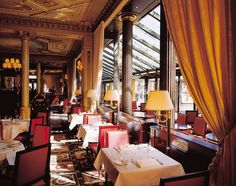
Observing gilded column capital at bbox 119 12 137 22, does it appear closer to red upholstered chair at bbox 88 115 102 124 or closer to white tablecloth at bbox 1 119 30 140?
red upholstered chair at bbox 88 115 102 124

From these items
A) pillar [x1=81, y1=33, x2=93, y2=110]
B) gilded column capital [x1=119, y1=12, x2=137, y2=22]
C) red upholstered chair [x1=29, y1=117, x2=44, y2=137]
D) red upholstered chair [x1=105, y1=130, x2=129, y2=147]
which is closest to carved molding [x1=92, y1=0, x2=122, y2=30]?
gilded column capital [x1=119, y1=12, x2=137, y2=22]

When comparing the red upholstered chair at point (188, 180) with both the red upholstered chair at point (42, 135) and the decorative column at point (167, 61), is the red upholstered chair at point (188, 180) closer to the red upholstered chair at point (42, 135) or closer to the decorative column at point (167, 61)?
the decorative column at point (167, 61)

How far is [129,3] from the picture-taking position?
17.2 feet

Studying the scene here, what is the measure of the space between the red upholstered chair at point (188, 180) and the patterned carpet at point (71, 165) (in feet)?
6.65

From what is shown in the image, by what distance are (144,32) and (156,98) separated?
21.7 ft

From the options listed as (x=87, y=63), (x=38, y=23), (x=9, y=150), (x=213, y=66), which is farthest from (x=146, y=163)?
(x=38, y=23)

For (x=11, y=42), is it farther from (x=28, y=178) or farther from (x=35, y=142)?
(x=28, y=178)

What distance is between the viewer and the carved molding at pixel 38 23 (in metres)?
7.35

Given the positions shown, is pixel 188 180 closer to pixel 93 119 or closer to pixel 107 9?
pixel 93 119

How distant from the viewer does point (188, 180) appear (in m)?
1.63

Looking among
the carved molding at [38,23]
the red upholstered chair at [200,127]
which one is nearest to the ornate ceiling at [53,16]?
the carved molding at [38,23]

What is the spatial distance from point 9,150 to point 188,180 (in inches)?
93.5

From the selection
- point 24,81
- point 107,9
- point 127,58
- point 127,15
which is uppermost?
point 107,9

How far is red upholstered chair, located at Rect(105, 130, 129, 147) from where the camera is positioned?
3.32 m
